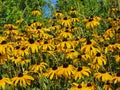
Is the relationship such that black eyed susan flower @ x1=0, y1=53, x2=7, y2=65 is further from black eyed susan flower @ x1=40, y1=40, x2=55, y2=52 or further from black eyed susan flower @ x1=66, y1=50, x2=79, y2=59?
black eyed susan flower @ x1=66, y1=50, x2=79, y2=59

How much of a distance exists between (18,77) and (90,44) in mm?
1040

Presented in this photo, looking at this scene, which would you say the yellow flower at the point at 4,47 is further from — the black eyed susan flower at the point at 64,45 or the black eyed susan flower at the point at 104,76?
the black eyed susan flower at the point at 104,76

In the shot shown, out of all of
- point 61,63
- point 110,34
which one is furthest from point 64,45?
point 110,34

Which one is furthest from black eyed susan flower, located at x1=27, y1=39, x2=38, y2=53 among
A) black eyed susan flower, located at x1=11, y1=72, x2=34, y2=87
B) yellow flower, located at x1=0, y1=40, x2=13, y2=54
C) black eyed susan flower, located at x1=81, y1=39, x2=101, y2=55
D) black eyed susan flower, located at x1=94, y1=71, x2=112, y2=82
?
black eyed susan flower, located at x1=94, y1=71, x2=112, y2=82

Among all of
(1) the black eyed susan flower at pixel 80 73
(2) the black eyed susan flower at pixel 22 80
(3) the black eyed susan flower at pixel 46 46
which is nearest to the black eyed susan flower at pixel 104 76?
(1) the black eyed susan flower at pixel 80 73

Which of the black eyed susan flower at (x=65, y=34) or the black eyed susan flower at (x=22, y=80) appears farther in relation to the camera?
the black eyed susan flower at (x=65, y=34)

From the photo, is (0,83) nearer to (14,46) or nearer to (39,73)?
(39,73)

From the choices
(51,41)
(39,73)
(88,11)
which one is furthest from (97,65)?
(88,11)

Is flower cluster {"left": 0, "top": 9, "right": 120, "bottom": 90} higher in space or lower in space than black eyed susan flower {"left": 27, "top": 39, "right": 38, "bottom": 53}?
lower

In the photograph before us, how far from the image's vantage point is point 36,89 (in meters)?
5.07

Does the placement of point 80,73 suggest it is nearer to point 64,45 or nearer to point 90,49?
point 90,49

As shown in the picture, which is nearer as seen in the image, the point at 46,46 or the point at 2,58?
the point at 2,58

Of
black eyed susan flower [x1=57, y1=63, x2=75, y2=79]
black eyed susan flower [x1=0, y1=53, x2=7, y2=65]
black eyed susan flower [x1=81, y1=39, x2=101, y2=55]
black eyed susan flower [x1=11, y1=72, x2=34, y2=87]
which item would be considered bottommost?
black eyed susan flower [x1=11, y1=72, x2=34, y2=87]

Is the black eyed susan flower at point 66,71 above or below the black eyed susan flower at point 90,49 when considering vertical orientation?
below
